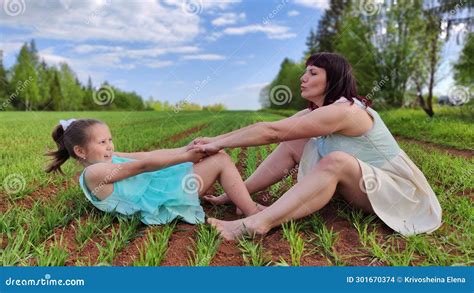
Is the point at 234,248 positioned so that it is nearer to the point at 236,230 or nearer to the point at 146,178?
the point at 236,230

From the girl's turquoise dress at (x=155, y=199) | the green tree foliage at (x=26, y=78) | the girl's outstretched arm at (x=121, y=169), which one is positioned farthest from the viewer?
the green tree foliage at (x=26, y=78)

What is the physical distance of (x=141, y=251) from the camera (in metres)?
2.16

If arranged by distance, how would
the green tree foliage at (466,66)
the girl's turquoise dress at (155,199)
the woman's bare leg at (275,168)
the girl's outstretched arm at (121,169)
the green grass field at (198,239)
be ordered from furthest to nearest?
1. the green tree foliage at (466,66)
2. the woman's bare leg at (275,168)
3. the girl's turquoise dress at (155,199)
4. the girl's outstretched arm at (121,169)
5. the green grass field at (198,239)

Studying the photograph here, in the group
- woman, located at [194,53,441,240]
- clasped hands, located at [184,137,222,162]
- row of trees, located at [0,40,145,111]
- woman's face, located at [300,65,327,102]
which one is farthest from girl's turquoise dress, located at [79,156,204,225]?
row of trees, located at [0,40,145,111]

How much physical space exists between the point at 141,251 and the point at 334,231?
3.77 feet

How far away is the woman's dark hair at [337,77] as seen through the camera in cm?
261

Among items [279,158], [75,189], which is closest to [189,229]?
[279,158]

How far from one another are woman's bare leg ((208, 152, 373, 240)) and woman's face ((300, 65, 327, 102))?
0.47 metres

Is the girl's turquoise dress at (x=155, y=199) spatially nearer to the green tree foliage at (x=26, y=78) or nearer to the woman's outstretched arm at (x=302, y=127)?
the woman's outstretched arm at (x=302, y=127)

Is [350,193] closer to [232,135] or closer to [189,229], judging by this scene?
[232,135]

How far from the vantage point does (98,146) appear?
8.86 ft

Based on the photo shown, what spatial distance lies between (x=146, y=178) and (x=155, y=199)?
0.16 metres

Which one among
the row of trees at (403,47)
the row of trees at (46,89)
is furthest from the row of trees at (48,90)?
the row of trees at (403,47)

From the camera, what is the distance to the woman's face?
8.68 feet
